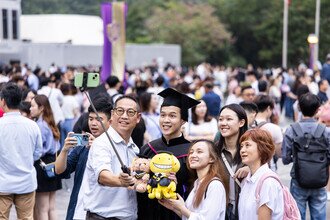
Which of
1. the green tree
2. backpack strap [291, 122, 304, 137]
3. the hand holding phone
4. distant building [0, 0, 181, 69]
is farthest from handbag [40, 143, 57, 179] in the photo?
the green tree

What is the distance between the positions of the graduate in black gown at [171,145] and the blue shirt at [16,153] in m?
2.17

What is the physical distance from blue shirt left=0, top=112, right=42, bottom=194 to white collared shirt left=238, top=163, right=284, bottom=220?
2896mm

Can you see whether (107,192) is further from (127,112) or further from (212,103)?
(212,103)

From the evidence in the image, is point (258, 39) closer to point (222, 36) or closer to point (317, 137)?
point (222, 36)

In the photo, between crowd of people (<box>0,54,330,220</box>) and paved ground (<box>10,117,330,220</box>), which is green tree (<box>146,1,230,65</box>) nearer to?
paved ground (<box>10,117,330,220</box>)

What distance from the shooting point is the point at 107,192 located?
254 inches

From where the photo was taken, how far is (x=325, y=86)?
1839 centimetres

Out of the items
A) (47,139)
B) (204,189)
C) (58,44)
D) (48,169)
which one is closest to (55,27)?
(58,44)

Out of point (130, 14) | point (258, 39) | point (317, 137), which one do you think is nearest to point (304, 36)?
point (258, 39)

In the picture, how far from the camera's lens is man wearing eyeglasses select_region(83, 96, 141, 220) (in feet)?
21.0

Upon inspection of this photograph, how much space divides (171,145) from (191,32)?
52.5 meters

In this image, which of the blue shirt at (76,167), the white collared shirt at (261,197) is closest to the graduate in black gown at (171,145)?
the white collared shirt at (261,197)

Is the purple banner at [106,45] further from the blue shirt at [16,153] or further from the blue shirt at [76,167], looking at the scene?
the blue shirt at [76,167]

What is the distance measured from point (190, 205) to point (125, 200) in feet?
1.78
